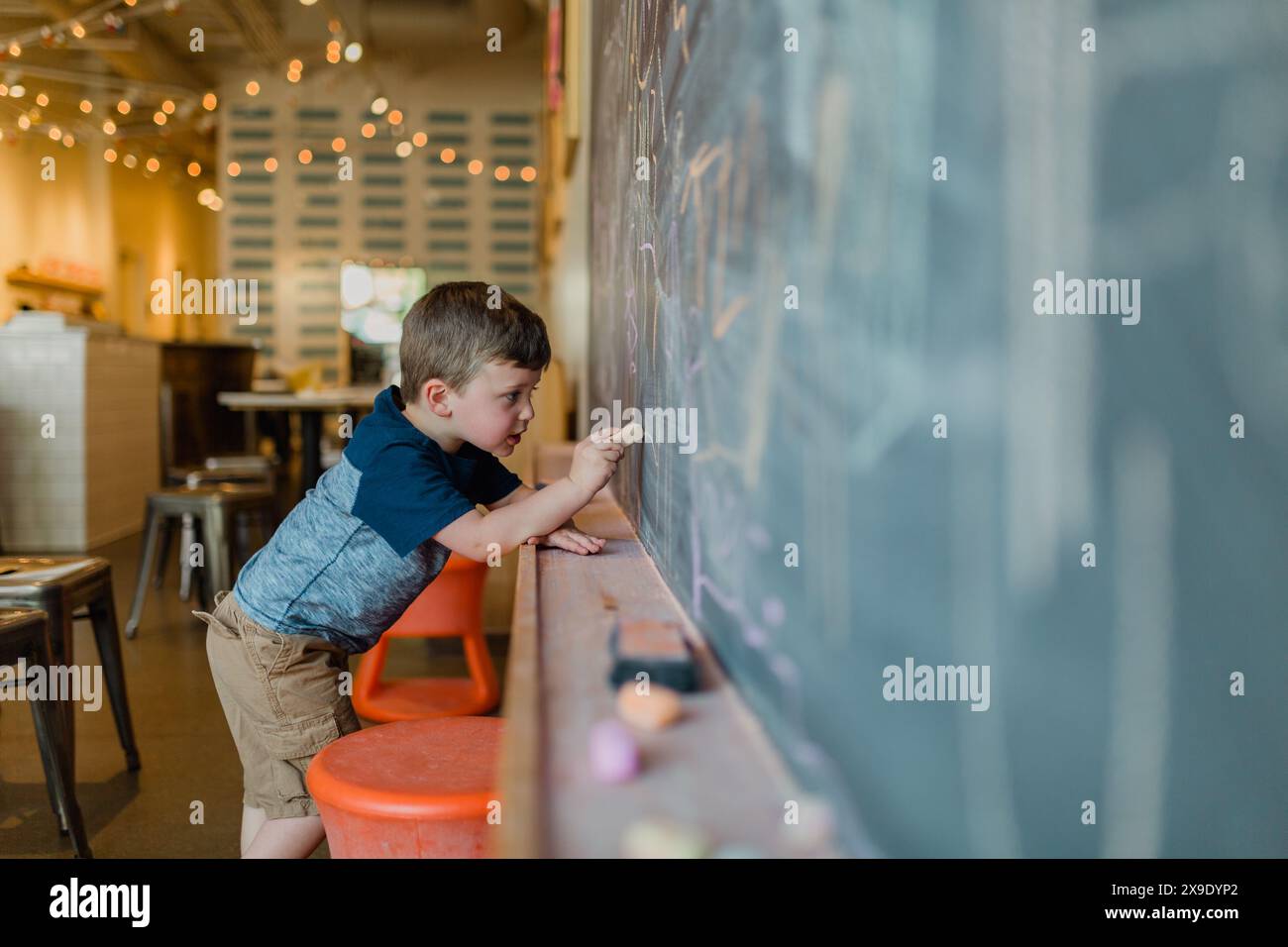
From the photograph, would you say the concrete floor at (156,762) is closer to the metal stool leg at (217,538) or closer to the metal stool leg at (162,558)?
the metal stool leg at (217,538)

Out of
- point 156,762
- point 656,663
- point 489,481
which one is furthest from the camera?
point 156,762

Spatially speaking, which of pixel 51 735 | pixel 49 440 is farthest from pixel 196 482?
pixel 51 735

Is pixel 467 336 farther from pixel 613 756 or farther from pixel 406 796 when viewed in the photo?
pixel 613 756

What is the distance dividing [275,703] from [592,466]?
638 millimetres

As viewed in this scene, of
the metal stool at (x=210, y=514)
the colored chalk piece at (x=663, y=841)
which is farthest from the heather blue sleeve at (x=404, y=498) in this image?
the metal stool at (x=210, y=514)

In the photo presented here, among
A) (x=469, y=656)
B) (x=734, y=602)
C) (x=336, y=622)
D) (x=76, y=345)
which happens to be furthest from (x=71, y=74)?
A: (x=734, y=602)

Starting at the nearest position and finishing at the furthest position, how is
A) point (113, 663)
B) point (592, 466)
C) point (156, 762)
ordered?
point (592, 466), point (113, 663), point (156, 762)

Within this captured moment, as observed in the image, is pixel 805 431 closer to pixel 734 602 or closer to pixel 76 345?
pixel 734 602

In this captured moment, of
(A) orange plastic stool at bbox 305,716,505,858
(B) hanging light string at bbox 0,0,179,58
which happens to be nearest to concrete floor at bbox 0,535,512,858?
(A) orange plastic stool at bbox 305,716,505,858

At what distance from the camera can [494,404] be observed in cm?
154

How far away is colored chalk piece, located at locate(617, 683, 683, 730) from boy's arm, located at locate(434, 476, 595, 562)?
0.61m

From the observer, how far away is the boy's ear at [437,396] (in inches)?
61.5

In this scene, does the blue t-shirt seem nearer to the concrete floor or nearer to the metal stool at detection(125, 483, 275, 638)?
the concrete floor

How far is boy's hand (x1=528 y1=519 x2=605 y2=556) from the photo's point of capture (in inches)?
59.7
